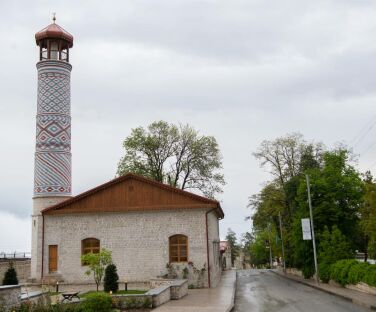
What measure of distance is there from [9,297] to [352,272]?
54.9ft

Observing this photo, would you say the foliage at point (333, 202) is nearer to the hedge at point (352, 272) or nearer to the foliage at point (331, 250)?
the foliage at point (331, 250)

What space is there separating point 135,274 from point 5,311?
1505 cm

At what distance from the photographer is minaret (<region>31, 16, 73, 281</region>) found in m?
32.8

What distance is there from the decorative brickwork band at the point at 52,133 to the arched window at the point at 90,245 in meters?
4.97

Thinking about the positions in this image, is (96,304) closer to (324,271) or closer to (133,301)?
(133,301)

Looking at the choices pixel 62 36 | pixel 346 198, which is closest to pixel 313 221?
pixel 346 198

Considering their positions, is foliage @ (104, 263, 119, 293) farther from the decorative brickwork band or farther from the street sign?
the street sign

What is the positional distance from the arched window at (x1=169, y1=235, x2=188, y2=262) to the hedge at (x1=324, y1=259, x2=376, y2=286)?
839 centimetres

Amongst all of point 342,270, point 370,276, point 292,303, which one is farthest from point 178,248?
point 370,276

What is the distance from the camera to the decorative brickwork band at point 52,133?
32.8 metres

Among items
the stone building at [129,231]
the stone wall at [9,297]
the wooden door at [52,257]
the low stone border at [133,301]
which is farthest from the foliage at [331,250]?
the stone wall at [9,297]

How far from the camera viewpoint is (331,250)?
3034 centimetres

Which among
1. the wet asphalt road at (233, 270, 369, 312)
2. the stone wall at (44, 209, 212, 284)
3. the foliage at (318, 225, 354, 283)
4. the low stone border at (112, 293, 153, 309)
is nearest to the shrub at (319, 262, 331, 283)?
the foliage at (318, 225, 354, 283)

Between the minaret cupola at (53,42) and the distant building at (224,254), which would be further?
the distant building at (224,254)
